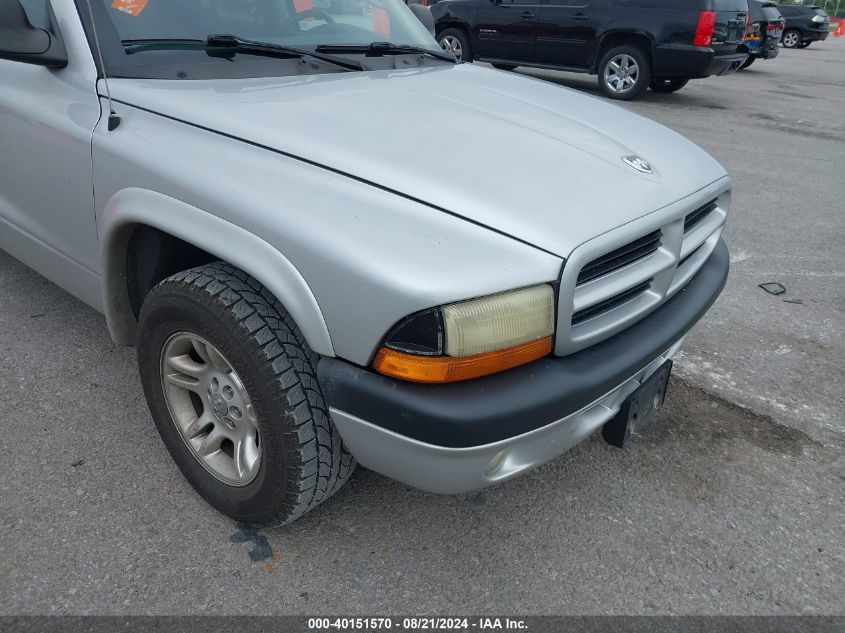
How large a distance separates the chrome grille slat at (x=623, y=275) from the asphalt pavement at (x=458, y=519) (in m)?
0.76

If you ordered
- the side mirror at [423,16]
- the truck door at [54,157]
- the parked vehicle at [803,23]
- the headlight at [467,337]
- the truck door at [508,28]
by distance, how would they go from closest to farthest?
the headlight at [467,337] → the truck door at [54,157] → the side mirror at [423,16] → the truck door at [508,28] → the parked vehicle at [803,23]

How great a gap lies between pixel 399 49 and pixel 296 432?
1.84 metres

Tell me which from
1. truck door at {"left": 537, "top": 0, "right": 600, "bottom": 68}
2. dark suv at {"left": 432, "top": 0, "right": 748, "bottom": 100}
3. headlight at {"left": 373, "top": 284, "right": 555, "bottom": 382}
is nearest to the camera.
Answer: headlight at {"left": 373, "top": 284, "right": 555, "bottom": 382}

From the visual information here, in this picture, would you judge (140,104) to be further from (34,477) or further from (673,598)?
(673,598)

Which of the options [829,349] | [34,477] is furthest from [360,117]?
[829,349]

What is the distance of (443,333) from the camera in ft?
5.10

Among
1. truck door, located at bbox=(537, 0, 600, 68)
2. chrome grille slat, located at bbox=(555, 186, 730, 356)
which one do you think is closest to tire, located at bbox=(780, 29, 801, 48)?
truck door, located at bbox=(537, 0, 600, 68)

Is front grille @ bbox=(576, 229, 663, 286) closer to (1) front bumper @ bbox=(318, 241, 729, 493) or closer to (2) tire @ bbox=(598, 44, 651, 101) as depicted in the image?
(1) front bumper @ bbox=(318, 241, 729, 493)

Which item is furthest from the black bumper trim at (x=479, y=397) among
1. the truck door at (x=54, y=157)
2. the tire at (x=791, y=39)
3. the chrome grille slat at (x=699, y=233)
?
the tire at (x=791, y=39)

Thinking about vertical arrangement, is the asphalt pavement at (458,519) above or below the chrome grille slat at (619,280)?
below

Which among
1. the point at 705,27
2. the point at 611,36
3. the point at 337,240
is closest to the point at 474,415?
the point at 337,240

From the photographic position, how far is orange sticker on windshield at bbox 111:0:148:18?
7.52 ft

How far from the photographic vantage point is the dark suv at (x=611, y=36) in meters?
8.96

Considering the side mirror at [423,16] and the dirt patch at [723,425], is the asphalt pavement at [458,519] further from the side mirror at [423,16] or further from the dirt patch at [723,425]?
the side mirror at [423,16]
